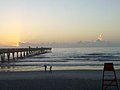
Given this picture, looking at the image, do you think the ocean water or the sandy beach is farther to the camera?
the ocean water

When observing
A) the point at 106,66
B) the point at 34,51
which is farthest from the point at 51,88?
the point at 34,51

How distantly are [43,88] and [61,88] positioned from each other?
791mm

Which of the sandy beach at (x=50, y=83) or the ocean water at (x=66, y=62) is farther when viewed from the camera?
the ocean water at (x=66, y=62)

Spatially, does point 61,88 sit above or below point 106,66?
below

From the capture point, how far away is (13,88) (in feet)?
42.0

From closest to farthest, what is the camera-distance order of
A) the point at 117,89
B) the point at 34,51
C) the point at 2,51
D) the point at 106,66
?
the point at 106,66, the point at 117,89, the point at 2,51, the point at 34,51

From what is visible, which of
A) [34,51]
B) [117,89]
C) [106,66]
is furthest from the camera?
[34,51]

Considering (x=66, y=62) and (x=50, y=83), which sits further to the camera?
(x=66, y=62)

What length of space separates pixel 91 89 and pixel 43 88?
2093 mm

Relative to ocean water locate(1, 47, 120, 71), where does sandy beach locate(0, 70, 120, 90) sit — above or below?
above

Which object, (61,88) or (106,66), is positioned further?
(61,88)

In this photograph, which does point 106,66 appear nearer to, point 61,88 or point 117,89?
point 117,89

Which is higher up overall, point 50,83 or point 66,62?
point 50,83

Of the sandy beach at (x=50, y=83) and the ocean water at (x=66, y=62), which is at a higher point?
the sandy beach at (x=50, y=83)
